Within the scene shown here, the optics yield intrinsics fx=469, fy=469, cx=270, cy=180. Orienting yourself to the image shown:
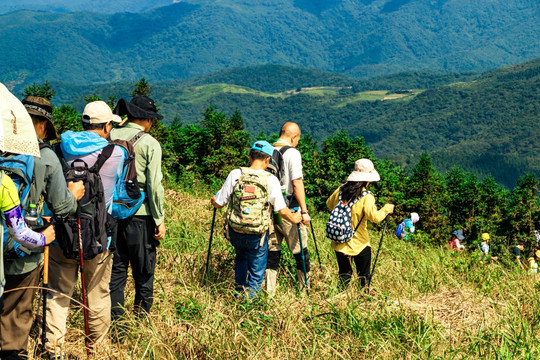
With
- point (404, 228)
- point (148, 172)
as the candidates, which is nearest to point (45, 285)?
point (148, 172)

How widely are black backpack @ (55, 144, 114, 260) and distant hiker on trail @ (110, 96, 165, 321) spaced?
0.42 m

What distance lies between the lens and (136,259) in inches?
144

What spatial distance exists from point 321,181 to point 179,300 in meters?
12.9

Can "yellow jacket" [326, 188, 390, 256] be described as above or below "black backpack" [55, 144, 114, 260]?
below

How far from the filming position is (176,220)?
6.91 m

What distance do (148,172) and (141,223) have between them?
1.32ft

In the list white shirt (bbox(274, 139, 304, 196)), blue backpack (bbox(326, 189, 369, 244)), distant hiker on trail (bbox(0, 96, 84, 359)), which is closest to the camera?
distant hiker on trail (bbox(0, 96, 84, 359))

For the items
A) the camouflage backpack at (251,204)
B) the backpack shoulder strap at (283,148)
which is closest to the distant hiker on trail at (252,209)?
the camouflage backpack at (251,204)

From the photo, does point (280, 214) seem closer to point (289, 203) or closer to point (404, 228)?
point (289, 203)

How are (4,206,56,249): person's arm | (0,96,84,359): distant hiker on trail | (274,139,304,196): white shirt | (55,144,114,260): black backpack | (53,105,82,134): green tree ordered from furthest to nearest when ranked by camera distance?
(53,105,82,134): green tree → (274,139,304,196): white shirt → (55,144,114,260): black backpack → (0,96,84,359): distant hiker on trail → (4,206,56,249): person's arm

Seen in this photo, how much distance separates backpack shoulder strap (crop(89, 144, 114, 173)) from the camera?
321 cm

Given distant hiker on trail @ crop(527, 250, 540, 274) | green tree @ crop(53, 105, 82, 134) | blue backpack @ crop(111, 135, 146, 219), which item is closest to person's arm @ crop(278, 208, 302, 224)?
blue backpack @ crop(111, 135, 146, 219)

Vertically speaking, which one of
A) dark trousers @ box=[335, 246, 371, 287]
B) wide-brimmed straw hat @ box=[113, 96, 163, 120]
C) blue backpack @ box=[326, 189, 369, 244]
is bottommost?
dark trousers @ box=[335, 246, 371, 287]

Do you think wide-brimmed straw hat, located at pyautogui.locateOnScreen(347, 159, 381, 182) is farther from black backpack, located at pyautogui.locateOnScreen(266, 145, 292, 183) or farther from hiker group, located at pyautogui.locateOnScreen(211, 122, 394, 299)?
black backpack, located at pyautogui.locateOnScreen(266, 145, 292, 183)
